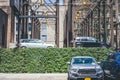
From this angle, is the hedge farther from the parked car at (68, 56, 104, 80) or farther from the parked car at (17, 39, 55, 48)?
the parked car at (68, 56, 104, 80)

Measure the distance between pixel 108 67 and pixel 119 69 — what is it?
5.66 feet

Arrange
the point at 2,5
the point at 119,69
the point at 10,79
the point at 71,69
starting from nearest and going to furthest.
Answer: the point at 119,69
the point at 71,69
the point at 10,79
the point at 2,5

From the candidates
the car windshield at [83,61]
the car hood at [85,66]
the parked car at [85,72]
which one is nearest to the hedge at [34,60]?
the car windshield at [83,61]

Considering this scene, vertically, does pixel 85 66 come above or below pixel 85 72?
above

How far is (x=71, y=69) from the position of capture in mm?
20547

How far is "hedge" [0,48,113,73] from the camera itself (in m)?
29.6

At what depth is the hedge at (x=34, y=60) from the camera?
29641 mm

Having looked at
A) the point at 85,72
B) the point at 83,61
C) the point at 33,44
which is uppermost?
the point at 33,44

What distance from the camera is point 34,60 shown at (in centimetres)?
3008

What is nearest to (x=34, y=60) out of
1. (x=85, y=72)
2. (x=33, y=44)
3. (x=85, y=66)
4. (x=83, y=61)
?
(x=83, y=61)

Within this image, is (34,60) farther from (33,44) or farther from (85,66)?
(85,66)

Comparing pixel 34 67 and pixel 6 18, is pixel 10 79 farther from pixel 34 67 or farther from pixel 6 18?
pixel 6 18

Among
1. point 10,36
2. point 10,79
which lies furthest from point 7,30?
point 10,79

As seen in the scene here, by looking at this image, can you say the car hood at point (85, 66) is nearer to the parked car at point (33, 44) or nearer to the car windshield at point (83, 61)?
→ the car windshield at point (83, 61)
